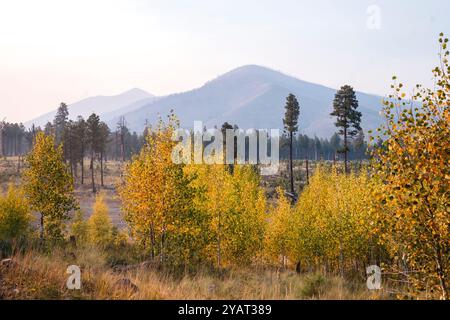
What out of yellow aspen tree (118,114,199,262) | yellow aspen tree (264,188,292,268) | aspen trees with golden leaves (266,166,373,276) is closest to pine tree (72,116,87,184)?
aspen trees with golden leaves (266,166,373,276)

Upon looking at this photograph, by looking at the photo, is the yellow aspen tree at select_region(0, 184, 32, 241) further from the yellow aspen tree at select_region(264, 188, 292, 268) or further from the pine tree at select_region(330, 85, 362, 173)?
the pine tree at select_region(330, 85, 362, 173)

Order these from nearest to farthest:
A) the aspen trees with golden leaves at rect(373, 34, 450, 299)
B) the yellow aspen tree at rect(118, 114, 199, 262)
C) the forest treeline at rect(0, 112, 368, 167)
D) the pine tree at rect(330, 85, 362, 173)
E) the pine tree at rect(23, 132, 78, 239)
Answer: the aspen trees with golden leaves at rect(373, 34, 450, 299)
the yellow aspen tree at rect(118, 114, 199, 262)
the pine tree at rect(23, 132, 78, 239)
the pine tree at rect(330, 85, 362, 173)
the forest treeline at rect(0, 112, 368, 167)

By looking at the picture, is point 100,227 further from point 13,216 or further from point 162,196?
point 162,196

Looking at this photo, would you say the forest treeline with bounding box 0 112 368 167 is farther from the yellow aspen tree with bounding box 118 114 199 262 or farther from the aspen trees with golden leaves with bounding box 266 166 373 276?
the aspen trees with golden leaves with bounding box 266 166 373 276

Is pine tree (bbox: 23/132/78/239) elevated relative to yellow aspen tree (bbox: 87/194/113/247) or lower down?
elevated

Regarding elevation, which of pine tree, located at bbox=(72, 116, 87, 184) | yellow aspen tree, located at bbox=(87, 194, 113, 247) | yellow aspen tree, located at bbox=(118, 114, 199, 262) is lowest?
yellow aspen tree, located at bbox=(87, 194, 113, 247)

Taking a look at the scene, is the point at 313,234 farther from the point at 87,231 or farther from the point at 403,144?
the point at 87,231

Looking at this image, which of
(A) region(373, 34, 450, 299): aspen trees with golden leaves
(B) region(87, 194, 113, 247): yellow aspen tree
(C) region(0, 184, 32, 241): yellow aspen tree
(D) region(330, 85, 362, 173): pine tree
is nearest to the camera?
(A) region(373, 34, 450, 299): aspen trees with golden leaves

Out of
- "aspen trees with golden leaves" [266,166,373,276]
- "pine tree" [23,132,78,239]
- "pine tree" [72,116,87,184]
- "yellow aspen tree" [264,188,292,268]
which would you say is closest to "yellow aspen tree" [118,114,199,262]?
"pine tree" [23,132,78,239]

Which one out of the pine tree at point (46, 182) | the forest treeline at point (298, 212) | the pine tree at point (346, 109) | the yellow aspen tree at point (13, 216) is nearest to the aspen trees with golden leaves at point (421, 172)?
the forest treeline at point (298, 212)

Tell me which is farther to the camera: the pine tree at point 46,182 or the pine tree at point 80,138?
the pine tree at point 80,138

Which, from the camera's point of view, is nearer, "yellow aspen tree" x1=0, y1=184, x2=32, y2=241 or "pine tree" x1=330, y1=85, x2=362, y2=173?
"yellow aspen tree" x1=0, y1=184, x2=32, y2=241

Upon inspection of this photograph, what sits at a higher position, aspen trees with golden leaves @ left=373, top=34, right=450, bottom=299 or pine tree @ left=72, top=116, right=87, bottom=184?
pine tree @ left=72, top=116, right=87, bottom=184

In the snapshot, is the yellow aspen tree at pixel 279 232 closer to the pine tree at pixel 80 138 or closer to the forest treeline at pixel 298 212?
the forest treeline at pixel 298 212
